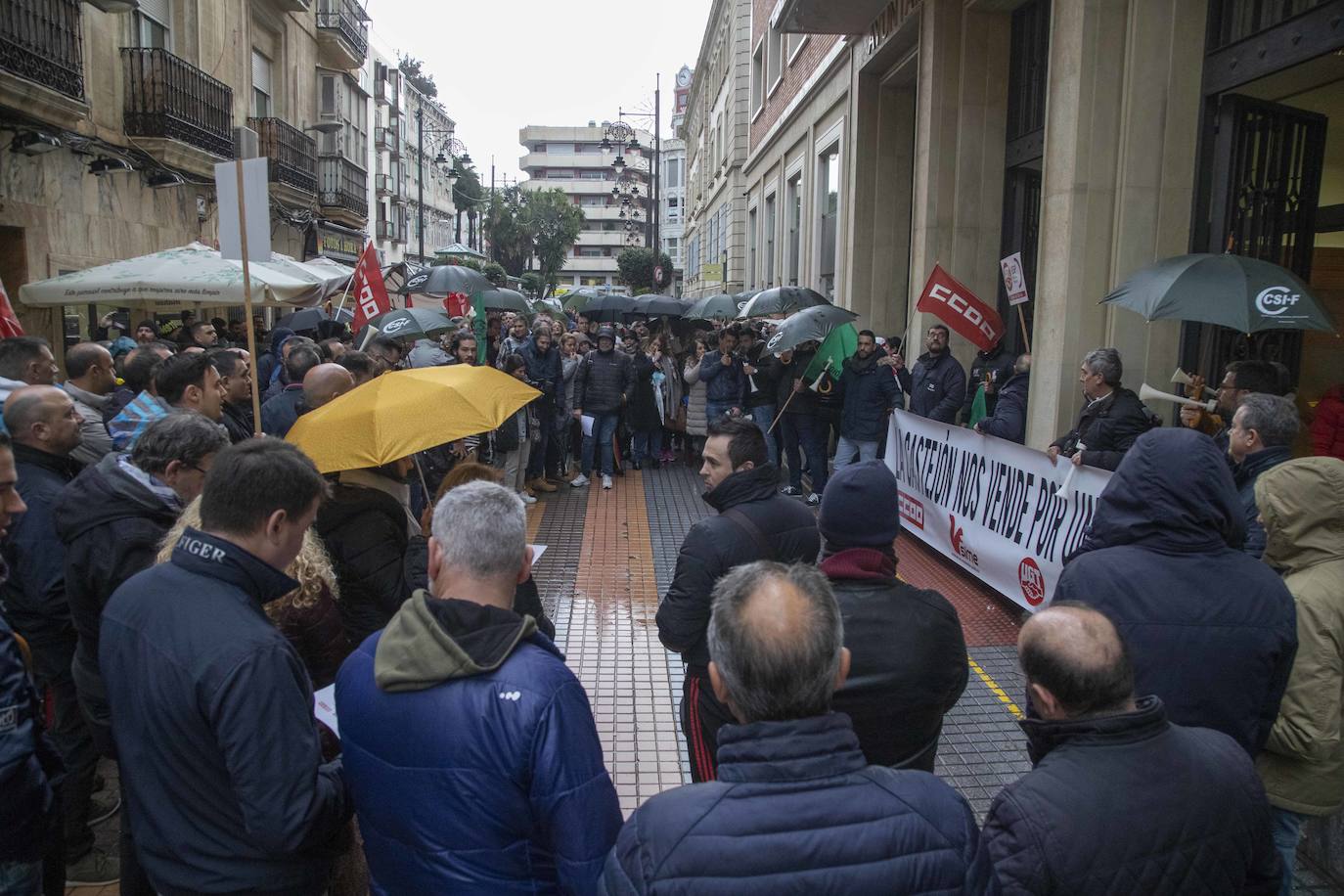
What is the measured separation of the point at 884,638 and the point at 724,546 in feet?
3.22

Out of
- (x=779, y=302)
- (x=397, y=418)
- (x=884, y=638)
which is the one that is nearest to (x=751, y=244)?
(x=779, y=302)

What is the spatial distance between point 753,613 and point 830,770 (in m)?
0.31

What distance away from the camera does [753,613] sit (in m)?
1.79

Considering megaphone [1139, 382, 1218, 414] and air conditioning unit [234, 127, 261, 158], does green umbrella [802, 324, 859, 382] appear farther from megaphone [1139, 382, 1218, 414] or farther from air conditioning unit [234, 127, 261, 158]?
air conditioning unit [234, 127, 261, 158]

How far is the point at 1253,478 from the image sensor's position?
159 inches

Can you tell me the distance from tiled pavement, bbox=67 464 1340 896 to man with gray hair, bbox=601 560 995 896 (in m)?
2.99

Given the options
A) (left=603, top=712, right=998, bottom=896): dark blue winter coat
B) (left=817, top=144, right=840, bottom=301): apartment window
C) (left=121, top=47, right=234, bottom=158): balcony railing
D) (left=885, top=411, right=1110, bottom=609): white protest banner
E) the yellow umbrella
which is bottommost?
(left=885, top=411, right=1110, bottom=609): white protest banner

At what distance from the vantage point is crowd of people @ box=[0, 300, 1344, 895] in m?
1.67

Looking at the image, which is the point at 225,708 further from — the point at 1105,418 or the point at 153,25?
the point at 153,25

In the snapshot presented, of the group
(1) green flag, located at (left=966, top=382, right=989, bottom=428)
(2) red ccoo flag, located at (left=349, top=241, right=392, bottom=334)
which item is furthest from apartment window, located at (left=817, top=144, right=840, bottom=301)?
(2) red ccoo flag, located at (left=349, top=241, right=392, bottom=334)

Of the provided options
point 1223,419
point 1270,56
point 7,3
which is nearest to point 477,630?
point 1223,419

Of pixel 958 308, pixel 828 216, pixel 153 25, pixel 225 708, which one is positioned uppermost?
pixel 153 25

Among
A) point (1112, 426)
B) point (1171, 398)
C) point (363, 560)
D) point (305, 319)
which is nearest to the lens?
point (363, 560)

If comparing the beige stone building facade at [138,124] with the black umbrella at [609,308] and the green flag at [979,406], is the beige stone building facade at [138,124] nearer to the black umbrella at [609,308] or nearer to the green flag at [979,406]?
the green flag at [979,406]
